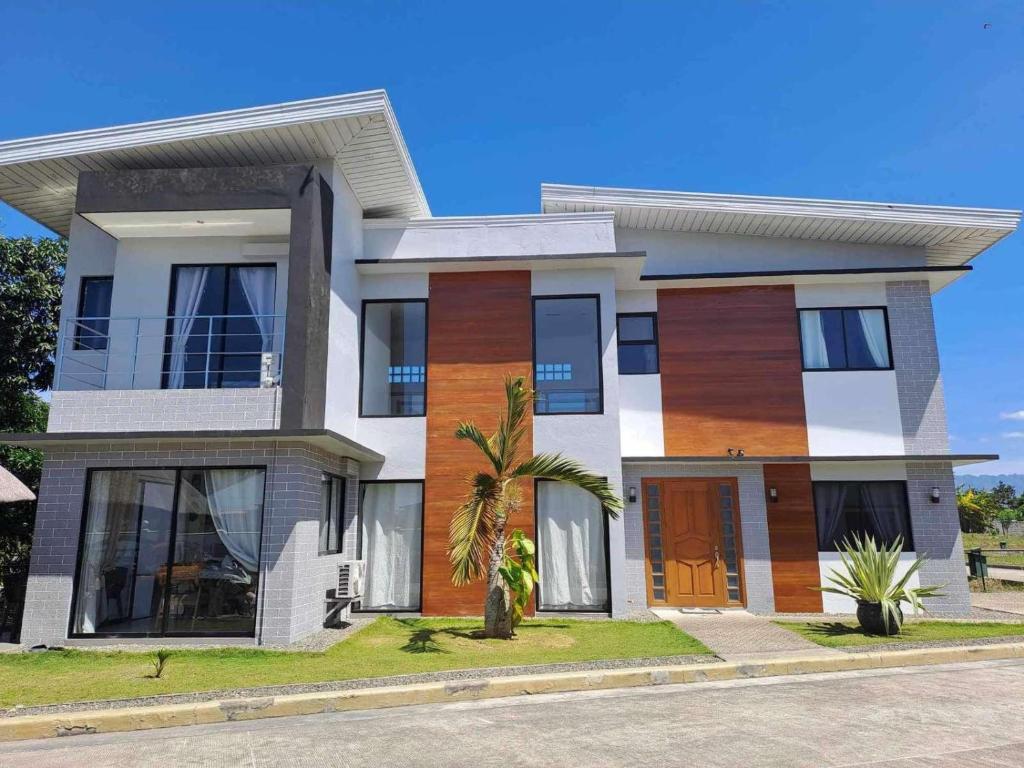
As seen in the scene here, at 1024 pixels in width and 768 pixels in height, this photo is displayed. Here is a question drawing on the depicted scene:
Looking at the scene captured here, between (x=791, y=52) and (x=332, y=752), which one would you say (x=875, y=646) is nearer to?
(x=332, y=752)

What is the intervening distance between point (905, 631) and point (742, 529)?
2.89 meters

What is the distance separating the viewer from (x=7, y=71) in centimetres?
1104

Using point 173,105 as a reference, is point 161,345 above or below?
below

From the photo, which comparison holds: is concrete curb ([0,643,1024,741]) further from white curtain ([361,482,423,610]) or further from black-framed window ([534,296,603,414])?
black-framed window ([534,296,603,414])

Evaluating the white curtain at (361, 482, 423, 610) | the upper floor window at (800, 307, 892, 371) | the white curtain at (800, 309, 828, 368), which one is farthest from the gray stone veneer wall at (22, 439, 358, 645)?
the upper floor window at (800, 307, 892, 371)

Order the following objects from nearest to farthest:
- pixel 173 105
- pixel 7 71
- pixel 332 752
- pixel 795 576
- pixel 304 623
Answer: pixel 332 752 → pixel 304 623 → pixel 173 105 → pixel 7 71 → pixel 795 576

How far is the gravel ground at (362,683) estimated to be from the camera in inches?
248

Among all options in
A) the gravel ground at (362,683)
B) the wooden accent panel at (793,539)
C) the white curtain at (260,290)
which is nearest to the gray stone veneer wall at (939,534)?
the wooden accent panel at (793,539)

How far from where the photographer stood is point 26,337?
44.7 ft

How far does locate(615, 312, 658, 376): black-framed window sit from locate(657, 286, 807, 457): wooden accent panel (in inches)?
6.8

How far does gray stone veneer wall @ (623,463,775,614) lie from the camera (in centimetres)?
1177

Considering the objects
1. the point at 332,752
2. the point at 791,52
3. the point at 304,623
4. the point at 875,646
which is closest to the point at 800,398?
the point at 875,646

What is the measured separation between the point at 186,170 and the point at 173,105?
1094mm

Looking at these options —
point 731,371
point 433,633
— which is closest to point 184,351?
point 433,633
